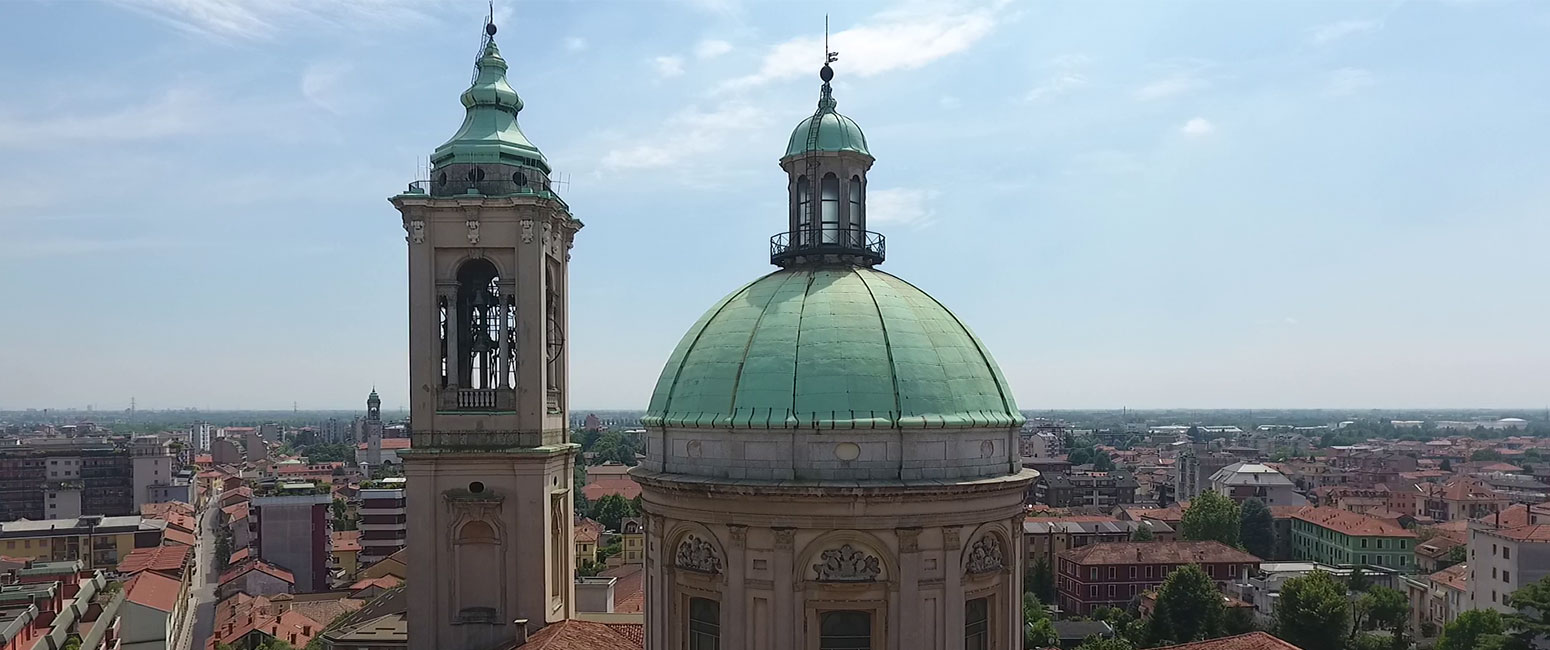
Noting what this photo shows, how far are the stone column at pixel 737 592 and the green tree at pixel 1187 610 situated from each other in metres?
57.4

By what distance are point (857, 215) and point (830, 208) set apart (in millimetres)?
659

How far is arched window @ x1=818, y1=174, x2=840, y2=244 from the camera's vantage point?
24859mm

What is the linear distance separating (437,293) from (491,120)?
598 centimetres

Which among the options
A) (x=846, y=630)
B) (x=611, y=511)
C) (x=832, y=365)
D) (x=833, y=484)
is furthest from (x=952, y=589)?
(x=611, y=511)

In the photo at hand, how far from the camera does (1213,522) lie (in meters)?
101

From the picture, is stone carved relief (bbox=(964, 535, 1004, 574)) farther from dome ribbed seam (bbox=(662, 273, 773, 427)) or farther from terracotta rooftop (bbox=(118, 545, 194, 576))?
terracotta rooftop (bbox=(118, 545, 194, 576))

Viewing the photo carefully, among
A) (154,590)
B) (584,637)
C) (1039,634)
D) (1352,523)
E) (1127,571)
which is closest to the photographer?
(584,637)

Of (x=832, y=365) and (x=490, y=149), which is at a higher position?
(x=490, y=149)

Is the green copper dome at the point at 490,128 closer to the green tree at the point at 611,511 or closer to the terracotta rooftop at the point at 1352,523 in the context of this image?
the green tree at the point at 611,511

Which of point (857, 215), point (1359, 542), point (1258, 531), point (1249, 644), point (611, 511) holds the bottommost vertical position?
point (1258, 531)

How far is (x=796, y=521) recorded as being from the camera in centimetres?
2058

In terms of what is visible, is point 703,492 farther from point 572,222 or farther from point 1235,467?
point 1235,467

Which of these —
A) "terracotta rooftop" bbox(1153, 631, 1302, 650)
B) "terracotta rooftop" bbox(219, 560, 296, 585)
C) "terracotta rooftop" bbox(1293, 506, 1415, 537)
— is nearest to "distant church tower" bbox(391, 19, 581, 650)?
"terracotta rooftop" bbox(1153, 631, 1302, 650)

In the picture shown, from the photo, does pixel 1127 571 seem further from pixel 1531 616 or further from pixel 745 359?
pixel 745 359
